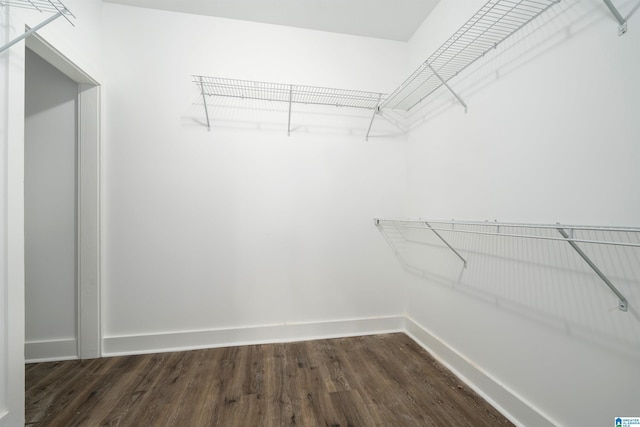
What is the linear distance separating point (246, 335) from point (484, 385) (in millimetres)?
1620

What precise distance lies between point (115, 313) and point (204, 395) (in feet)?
3.20

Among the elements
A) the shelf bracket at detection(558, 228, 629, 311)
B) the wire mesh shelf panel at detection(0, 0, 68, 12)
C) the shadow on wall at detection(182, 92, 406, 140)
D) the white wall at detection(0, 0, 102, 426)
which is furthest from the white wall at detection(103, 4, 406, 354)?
the shelf bracket at detection(558, 228, 629, 311)

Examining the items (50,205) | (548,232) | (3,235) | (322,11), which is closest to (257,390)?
(3,235)

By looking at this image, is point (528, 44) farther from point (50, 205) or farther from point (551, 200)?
point (50, 205)

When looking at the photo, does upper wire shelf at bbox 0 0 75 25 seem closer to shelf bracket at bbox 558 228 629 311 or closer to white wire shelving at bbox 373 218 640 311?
white wire shelving at bbox 373 218 640 311

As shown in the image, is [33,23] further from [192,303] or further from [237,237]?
[192,303]

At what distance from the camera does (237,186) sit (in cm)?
194

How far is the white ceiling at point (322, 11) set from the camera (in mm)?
1776

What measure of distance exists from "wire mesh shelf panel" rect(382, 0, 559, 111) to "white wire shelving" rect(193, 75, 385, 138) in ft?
0.72

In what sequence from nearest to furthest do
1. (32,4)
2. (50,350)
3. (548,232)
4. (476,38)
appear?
1. (32,4)
2. (548,232)
3. (476,38)
4. (50,350)

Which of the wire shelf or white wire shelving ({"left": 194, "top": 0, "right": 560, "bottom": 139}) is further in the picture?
white wire shelving ({"left": 194, "top": 0, "right": 560, "bottom": 139})

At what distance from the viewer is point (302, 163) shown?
204 centimetres

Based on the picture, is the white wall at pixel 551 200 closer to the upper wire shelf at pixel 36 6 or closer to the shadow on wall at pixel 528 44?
the shadow on wall at pixel 528 44

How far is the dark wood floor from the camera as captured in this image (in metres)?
1.24
